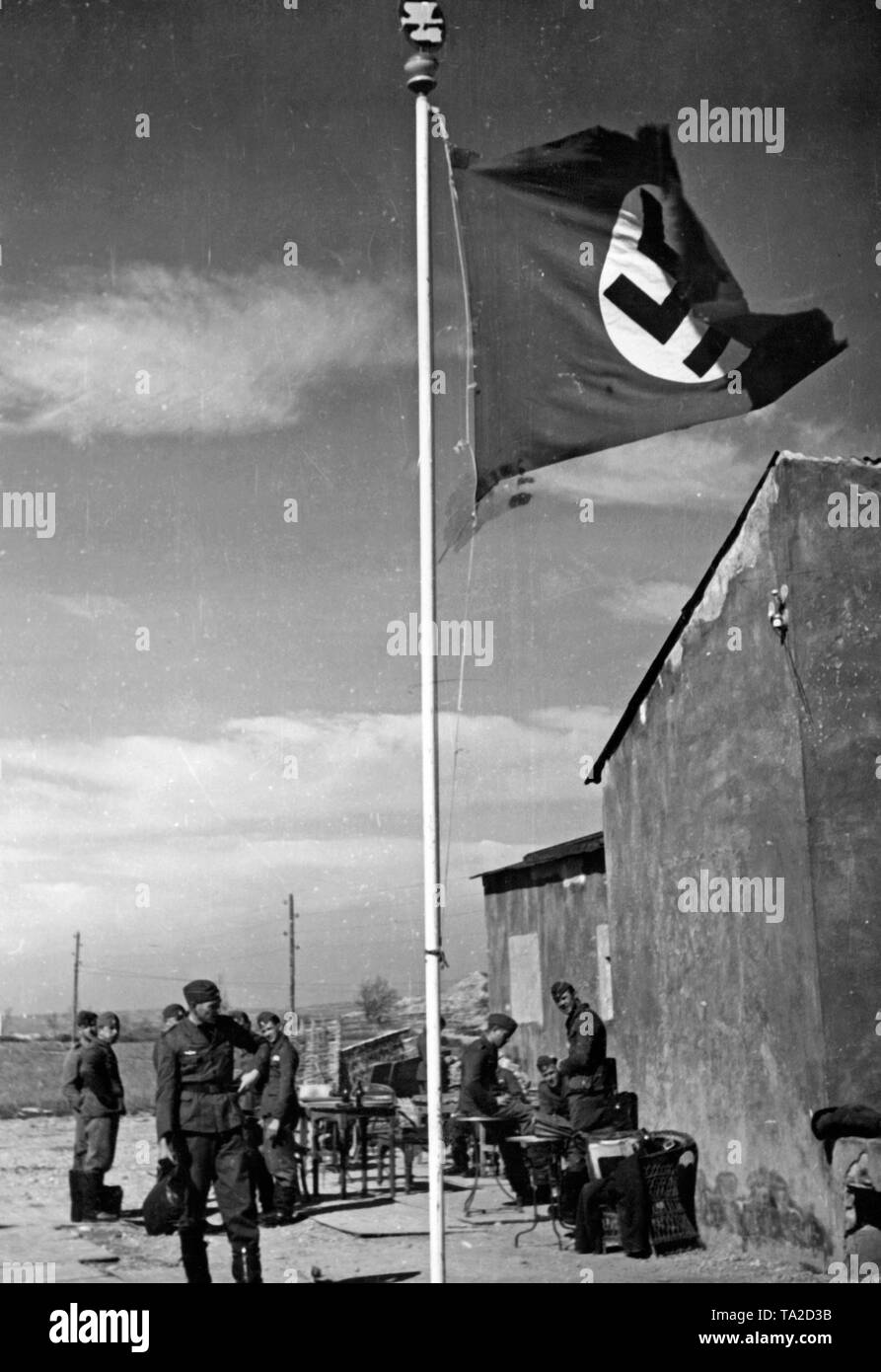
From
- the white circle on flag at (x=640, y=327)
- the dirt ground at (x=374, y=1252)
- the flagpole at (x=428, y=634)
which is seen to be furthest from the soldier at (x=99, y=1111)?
the white circle on flag at (x=640, y=327)

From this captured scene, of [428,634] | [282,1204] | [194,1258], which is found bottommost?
A: [282,1204]

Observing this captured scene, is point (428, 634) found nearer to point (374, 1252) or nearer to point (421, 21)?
point (421, 21)

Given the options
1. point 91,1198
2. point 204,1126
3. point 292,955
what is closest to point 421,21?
point 204,1126

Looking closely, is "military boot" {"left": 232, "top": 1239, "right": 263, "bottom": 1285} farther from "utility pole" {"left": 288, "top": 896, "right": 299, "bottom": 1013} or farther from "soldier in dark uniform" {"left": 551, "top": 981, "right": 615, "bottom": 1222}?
"utility pole" {"left": 288, "top": 896, "right": 299, "bottom": 1013}

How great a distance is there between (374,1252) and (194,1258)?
6.78ft

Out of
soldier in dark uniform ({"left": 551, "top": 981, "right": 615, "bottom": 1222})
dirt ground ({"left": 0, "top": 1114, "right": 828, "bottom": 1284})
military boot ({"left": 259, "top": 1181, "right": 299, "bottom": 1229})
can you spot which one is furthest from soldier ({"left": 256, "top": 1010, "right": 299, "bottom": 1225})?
soldier in dark uniform ({"left": 551, "top": 981, "right": 615, "bottom": 1222})

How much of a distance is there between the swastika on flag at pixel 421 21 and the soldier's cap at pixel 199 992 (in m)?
5.97

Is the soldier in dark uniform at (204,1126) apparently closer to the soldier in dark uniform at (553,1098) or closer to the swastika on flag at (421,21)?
the soldier in dark uniform at (553,1098)

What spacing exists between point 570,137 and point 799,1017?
5.88m

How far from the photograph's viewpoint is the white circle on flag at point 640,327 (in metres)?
9.30

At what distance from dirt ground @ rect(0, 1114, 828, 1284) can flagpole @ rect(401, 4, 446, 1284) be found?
1.95 meters

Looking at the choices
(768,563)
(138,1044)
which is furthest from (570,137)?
(138,1044)

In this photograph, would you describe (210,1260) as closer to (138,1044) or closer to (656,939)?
(656,939)

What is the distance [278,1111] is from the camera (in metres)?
13.2
